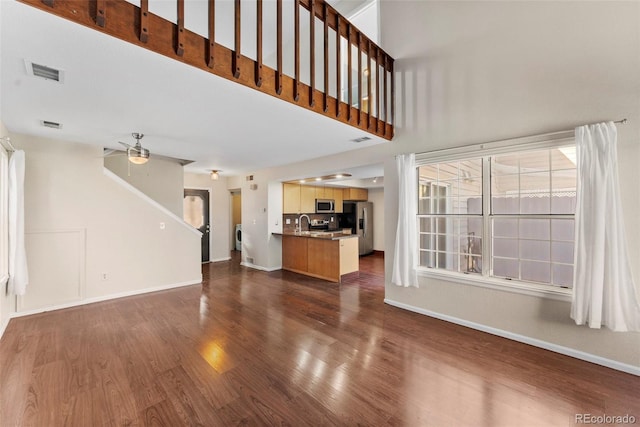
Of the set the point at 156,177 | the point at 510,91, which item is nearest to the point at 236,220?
the point at 156,177

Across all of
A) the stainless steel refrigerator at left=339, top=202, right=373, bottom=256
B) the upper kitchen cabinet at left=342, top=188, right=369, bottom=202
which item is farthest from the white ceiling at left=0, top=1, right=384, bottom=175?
the stainless steel refrigerator at left=339, top=202, right=373, bottom=256

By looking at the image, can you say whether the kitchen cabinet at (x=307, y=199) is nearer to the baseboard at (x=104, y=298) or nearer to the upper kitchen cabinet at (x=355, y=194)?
the upper kitchen cabinet at (x=355, y=194)

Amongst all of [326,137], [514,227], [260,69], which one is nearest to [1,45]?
[260,69]

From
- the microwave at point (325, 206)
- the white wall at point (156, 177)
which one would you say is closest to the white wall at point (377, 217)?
the microwave at point (325, 206)

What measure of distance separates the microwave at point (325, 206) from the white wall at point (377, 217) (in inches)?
70.0

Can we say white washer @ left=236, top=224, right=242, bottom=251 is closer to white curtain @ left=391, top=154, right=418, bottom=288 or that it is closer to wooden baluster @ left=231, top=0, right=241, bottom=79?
white curtain @ left=391, top=154, right=418, bottom=288

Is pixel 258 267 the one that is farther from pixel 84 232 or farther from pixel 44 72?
pixel 44 72

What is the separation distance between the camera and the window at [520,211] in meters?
2.75

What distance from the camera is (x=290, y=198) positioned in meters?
6.61

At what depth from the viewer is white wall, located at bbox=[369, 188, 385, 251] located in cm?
871

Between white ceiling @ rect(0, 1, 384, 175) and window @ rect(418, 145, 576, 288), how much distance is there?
4.77 ft

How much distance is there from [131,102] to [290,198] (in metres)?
4.36

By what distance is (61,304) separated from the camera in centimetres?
375

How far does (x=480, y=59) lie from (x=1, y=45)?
4.16 m
